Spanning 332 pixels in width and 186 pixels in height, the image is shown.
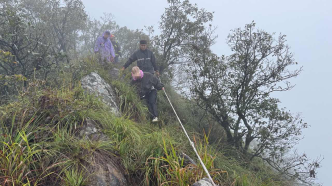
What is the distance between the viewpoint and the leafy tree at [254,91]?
19.9 feet

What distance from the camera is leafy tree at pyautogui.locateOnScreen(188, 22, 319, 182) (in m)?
6.06

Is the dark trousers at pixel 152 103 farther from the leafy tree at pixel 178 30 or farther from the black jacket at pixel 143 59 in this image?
the leafy tree at pixel 178 30

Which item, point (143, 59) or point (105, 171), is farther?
point (143, 59)

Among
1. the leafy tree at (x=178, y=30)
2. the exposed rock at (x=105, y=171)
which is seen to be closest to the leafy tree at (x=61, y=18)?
the leafy tree at (x=178, y=30)

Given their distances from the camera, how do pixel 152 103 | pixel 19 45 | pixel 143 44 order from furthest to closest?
pixel 143 44 → pixel 152 103 → pixel 19 45

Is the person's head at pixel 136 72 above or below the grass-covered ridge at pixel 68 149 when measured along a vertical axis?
above

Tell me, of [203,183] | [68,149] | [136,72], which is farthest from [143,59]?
[203,183]

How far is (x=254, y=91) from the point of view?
6.29 meters

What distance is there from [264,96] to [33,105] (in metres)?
5.88

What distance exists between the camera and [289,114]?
607 cm

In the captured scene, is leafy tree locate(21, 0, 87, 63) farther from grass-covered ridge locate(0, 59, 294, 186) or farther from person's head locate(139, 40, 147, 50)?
grass-covered ridge locate(0, 59, 294, 186)

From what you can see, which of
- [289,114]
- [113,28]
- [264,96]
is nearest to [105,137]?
[264,96]

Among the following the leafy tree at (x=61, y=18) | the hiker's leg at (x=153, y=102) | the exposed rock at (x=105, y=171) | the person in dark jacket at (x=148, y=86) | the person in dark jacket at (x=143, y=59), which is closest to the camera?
the exposed rock at (x=105, y=171)

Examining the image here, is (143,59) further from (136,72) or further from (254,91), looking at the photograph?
(254,91)
